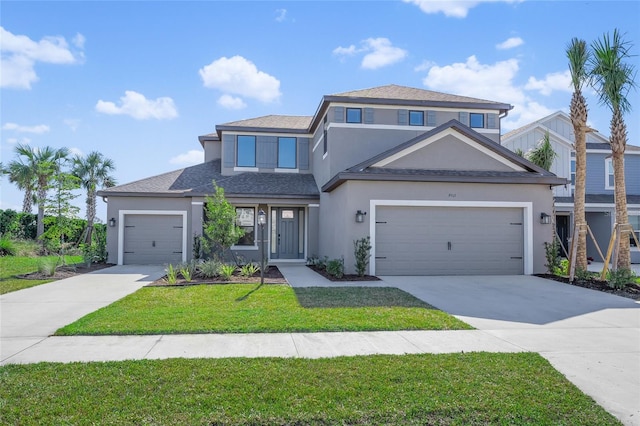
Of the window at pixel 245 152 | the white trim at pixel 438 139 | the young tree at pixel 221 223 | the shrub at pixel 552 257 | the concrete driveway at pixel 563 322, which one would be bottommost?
the concrete driveway at pixel 563 322

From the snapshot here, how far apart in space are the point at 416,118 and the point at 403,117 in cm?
55

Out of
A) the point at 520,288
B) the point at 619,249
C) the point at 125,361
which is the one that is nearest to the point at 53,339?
the point at 125,361

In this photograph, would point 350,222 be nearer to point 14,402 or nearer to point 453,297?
point 453,297

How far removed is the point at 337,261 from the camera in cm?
1237

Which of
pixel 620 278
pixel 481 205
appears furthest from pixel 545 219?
pixel 620 278

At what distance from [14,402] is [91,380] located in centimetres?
66

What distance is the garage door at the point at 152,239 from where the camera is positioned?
16.8 m

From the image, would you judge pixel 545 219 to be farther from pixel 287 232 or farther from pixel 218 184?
pixel 218 184

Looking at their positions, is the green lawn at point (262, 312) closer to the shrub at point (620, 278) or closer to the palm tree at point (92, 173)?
the shrub at point (620, 278)

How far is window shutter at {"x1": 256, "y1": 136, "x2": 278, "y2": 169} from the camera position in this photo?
18859 mm

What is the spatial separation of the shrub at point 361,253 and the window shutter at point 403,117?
18.2 feet

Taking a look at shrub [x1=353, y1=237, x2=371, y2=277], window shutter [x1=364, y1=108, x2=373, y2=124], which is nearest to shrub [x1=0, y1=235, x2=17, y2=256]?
shrub [x1=353, y1=237, x2=371, y2=277]

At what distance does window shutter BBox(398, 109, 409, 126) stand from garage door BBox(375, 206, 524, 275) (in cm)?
423

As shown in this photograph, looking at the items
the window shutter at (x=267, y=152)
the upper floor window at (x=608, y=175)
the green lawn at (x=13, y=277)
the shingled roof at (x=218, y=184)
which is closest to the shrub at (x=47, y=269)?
the green lawn at (x=13, y=277)
